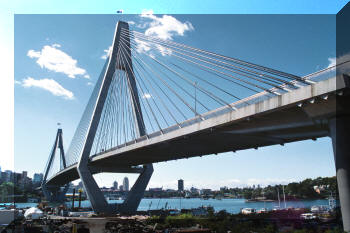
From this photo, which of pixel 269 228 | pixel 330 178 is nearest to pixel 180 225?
pixel 269 228

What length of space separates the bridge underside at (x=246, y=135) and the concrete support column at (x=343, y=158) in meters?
0.76

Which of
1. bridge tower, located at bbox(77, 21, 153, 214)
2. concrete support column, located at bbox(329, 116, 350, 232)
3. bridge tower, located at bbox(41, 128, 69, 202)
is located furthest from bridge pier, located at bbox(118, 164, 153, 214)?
bridge tower, located at bbox(41, 128, 69, 202)

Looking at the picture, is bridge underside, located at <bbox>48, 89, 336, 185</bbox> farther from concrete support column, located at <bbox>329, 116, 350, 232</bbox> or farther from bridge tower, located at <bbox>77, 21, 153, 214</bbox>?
bridge tower, located at <bbox>77, 21, 153, 214</bbox>

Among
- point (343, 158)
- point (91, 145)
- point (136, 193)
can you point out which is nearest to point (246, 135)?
point (343, 158)

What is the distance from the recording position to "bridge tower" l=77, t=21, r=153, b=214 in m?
38.8

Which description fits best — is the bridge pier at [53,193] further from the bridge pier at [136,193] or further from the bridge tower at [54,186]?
the bridge pier at [136,193]

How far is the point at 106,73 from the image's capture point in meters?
41.2

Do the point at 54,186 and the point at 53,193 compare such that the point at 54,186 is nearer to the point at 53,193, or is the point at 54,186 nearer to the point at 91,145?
the point at 53,193

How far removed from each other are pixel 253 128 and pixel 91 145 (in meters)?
24.7

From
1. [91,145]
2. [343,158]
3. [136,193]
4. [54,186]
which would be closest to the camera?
[343,158]

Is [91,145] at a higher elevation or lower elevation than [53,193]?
higher

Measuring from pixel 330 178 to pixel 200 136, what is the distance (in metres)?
128

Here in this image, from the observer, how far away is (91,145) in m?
40.6

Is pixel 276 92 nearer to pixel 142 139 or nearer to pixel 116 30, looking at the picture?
pixel 142 139
